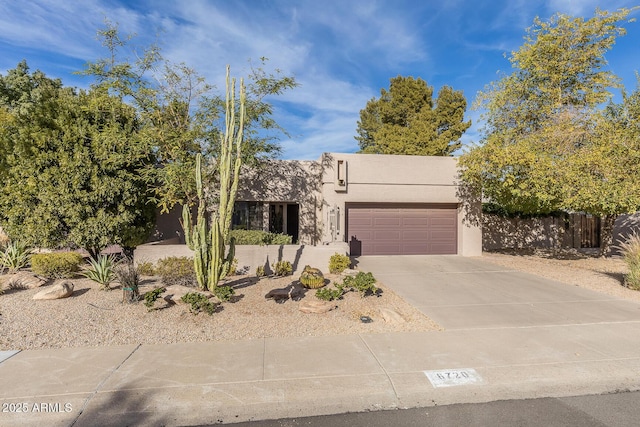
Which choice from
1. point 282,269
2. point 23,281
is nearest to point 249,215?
point 282,269

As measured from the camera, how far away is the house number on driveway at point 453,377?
3937mm

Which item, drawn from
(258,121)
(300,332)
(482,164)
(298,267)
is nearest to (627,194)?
(482,164)

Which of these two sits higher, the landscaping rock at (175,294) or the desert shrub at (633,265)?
the desert shrub at (633,265)

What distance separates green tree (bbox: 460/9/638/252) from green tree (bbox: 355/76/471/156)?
12654mm

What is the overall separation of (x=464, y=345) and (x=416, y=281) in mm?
4473

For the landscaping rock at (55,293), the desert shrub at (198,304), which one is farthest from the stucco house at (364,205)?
the desert shrub at (198,304)

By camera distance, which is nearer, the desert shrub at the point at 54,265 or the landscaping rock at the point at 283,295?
the landscaping rock at the point at 283,295

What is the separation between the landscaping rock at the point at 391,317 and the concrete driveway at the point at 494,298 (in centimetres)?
68

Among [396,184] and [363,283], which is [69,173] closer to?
[363,283]

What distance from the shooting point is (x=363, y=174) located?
46.1ft

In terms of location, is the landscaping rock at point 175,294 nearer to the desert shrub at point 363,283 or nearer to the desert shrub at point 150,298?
the desert shrub at point 150,298

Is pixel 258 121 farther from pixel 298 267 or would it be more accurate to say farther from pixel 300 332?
pixel 300 332

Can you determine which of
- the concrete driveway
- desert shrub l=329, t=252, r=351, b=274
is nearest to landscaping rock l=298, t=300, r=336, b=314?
the concrete driveway

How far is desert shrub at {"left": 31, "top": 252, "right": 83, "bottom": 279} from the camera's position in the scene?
27.0 feet
